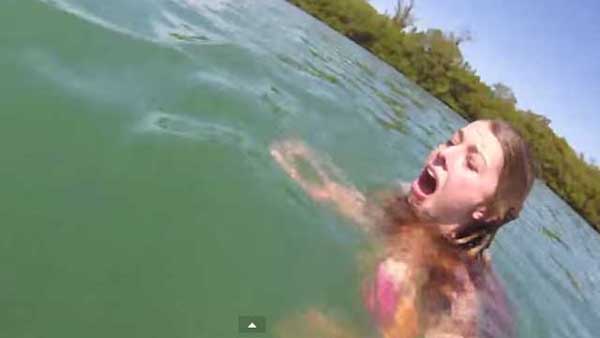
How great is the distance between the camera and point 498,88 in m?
39.9

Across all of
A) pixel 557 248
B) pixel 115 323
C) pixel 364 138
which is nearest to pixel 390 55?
pixel 557 248

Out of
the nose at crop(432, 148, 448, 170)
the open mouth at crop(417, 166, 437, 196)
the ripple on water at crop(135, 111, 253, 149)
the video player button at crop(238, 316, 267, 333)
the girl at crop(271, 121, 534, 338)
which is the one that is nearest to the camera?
the video player button at crop(238, 316, 267, 333)

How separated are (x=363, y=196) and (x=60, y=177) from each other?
2.47 meters

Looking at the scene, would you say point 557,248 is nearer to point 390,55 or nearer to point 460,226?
point 460,226

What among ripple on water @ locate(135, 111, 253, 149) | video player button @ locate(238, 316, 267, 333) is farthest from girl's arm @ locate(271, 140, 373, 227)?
video player button @ locate(238, 316, 267, 333)

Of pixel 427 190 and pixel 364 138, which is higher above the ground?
pixel 427 190

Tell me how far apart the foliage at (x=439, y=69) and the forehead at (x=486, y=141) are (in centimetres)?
3023

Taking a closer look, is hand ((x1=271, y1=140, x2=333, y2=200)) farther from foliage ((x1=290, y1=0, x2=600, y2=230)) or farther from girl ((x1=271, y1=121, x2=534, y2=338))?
foliage ((x1=290, y1=0, x2=600, y2=230))

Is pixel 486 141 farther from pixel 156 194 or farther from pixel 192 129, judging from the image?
pixel 192 129

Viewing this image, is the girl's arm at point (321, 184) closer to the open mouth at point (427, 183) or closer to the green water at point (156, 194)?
the green water at point (156, 194)

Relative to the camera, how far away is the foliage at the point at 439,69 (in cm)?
3438

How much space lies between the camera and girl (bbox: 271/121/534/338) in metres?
3.55

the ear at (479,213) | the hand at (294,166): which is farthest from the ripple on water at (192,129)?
the ear at (479,213)

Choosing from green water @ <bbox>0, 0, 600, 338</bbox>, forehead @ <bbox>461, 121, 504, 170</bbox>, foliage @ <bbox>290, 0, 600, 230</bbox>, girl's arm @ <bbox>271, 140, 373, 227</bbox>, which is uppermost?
forehead @ <bbox>461, 121, 504, 170</bbox>
